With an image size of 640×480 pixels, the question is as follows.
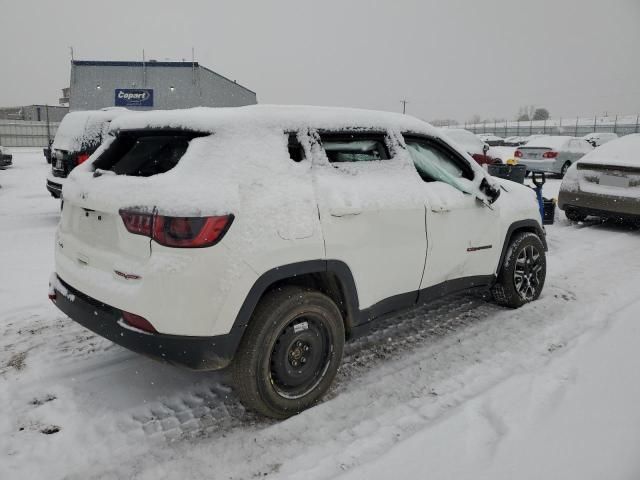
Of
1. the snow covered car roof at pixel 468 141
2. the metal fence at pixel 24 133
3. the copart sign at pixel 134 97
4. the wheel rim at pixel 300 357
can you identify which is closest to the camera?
the wheel rim at pixel 300 357

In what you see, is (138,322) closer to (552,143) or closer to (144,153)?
(144,153)

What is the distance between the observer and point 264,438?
8.29 ft

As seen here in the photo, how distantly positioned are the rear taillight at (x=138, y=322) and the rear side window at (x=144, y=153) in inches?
31.0

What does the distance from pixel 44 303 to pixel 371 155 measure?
337 centimetres

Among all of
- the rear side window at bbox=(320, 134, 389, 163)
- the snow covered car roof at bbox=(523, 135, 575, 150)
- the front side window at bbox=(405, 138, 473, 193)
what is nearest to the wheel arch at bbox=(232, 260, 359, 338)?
the rear side window at bbox=(320, 134, 389, 163)

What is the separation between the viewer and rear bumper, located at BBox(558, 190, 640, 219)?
290 inches

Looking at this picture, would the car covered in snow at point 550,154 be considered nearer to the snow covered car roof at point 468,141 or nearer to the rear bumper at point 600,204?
the snow covered car roof at point 468,141

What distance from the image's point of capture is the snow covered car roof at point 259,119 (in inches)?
97.7

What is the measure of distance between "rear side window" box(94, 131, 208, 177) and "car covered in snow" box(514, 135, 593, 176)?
1474cm

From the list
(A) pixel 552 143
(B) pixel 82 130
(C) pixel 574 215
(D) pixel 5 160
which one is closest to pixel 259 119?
(B) pixel 82 130

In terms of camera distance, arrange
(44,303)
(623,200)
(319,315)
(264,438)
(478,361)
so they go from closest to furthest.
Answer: (264,438) → (319,315) → (478,361) → (44,303) → (623,200)

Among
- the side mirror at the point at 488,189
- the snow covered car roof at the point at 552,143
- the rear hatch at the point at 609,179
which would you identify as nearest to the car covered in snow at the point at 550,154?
the snow covered car roof at the point at 552,143

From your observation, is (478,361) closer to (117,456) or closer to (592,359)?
(592,359)

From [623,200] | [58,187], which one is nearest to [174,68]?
Answer: [58,187]
